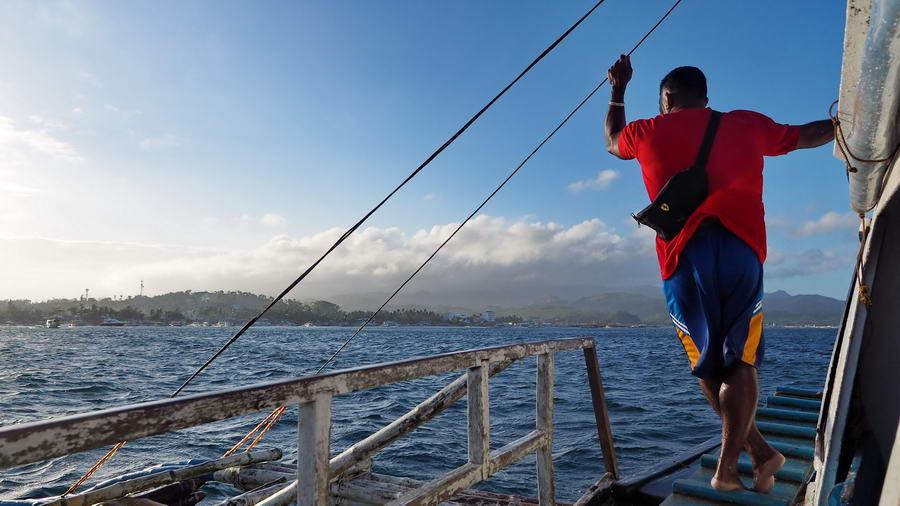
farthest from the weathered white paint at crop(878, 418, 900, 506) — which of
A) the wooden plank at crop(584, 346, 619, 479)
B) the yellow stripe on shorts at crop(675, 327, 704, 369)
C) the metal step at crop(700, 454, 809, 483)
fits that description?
the wooden plank at crop(584, 346, 619, 479)

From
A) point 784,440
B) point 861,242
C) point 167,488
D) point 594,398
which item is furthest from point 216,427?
point 861,242

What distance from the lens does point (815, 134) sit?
2447mm

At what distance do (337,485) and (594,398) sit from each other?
2.06 metres

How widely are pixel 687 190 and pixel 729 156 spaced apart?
23 centimetres

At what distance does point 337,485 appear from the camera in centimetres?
425

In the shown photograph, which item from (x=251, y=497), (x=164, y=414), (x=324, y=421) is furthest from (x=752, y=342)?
(x=251, y=497)

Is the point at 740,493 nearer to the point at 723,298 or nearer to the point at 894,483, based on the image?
the point at 723,298

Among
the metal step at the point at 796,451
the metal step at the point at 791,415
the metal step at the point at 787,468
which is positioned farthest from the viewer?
the metal step at the point at 791,415

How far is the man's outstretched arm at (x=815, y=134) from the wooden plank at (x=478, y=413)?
1732 mm

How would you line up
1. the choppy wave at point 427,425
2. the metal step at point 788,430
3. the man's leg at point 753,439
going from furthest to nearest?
1. the choppy wave at point 427,425
2. the metal step at point 788,430
3. the man's leg at point 753,439

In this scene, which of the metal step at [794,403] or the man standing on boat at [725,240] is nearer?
the man standing on boat at [725,240]

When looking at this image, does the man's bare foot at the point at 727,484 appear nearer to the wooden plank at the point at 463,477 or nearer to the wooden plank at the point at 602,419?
the wooden plank at the point at 463,477

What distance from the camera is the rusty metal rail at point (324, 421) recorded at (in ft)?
3.42

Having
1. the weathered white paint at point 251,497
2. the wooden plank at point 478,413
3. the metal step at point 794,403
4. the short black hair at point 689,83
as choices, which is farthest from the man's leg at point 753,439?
the weathered white paint at point 251,497
